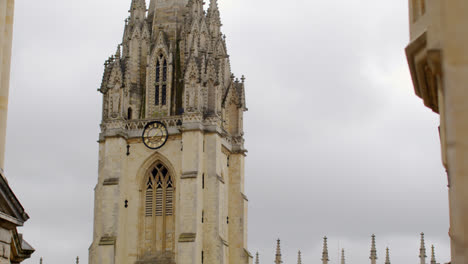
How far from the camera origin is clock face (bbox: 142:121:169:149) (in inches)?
2199

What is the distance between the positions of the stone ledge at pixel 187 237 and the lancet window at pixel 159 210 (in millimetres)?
1343

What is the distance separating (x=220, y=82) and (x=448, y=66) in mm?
49850

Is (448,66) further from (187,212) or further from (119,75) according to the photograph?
(119,75)

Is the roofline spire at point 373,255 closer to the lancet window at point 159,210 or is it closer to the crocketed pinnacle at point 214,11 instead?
the lancet window at point 159,210

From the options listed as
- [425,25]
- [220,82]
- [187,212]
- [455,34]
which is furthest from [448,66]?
[220,82]

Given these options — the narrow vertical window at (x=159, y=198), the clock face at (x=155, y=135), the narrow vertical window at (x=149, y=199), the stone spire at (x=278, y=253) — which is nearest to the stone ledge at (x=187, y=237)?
the narrow vertical window at (x=159, y=198)

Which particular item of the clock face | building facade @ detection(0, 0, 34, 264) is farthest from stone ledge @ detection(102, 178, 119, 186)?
building facade @ detection(0, 0, 34, 264)

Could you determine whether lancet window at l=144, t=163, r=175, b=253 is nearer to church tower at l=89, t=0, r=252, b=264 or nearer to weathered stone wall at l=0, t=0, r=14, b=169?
church tower at l=89, t=0, r=252, b=264

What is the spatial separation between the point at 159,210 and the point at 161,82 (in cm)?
806

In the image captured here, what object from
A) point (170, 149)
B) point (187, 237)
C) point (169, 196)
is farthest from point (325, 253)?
point (170, 149)

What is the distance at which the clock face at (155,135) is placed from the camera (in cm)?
5584

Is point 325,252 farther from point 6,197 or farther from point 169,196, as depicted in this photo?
point 6,197

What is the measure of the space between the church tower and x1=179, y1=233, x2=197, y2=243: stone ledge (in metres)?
0.06

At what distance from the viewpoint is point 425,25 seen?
9.59m
